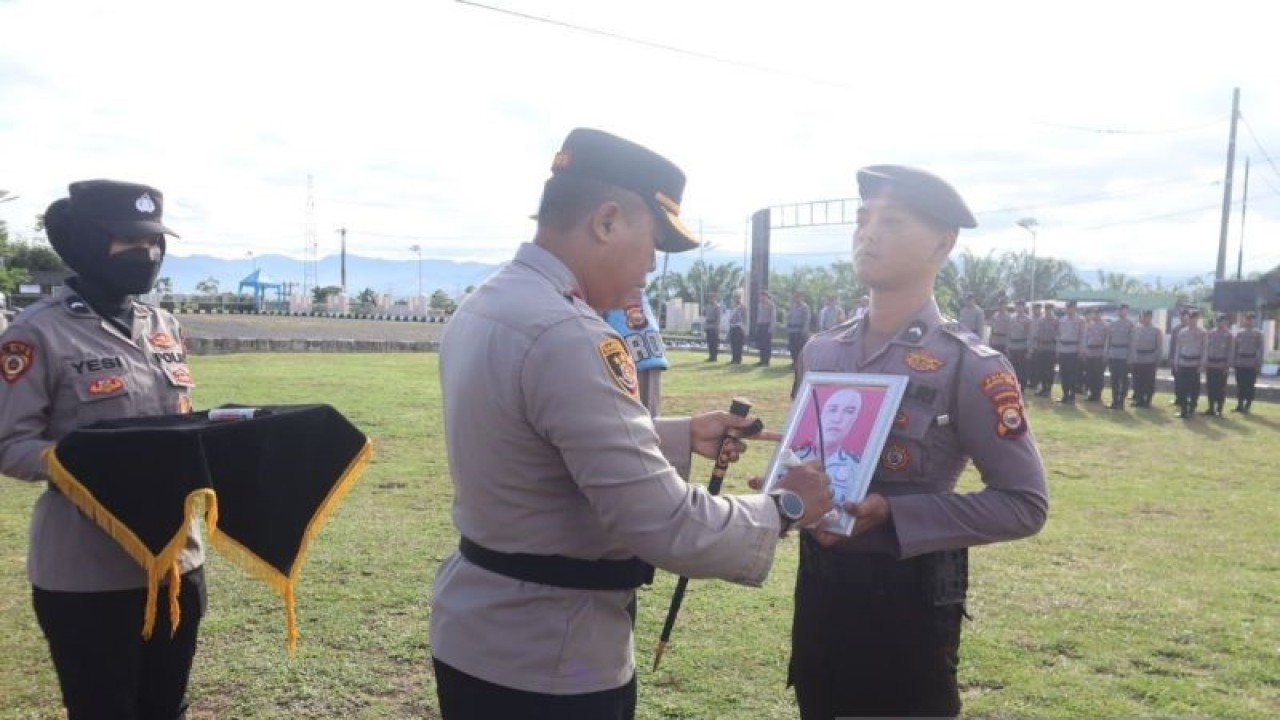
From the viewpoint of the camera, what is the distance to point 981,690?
402 cm

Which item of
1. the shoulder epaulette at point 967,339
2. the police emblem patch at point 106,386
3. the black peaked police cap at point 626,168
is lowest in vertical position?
the police emblem patch at point 106,386

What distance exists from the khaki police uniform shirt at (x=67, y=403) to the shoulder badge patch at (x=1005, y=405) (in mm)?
2474

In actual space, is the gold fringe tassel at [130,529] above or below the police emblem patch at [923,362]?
below

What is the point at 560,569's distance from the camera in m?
1.78

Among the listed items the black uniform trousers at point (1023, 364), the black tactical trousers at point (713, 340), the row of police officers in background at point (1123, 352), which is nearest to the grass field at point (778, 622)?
the row of police officers in background at point (1123, 352)

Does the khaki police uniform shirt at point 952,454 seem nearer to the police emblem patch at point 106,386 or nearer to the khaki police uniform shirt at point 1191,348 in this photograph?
the police emblem patch at point 106,386

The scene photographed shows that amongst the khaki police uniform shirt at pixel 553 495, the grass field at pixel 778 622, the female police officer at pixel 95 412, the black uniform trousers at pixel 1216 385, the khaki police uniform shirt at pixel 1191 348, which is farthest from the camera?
the black uniform trousers at pixel 1216 385

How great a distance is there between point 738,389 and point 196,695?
14052 mm

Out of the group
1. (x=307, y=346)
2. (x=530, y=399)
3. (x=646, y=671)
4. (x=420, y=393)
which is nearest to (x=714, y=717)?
(x=646, y=671)

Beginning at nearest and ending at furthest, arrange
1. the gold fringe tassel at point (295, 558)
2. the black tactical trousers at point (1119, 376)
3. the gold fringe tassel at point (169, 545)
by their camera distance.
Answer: the gold fringe tassel at point (169, 545) → the gold fringe tassel at point (295, 558) → the black tactical trousers at point (1119, 376)

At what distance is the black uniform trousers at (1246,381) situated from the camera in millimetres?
15828

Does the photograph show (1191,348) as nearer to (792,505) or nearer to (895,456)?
(895,456)

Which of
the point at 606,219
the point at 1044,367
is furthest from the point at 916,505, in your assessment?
the point at 1044,367

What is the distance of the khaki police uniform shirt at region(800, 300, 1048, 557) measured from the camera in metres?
2.17
